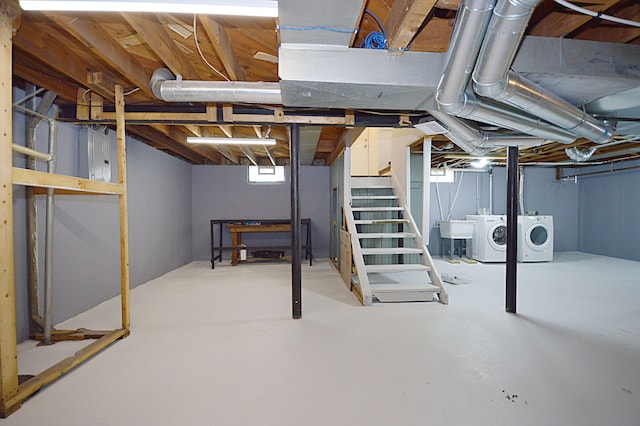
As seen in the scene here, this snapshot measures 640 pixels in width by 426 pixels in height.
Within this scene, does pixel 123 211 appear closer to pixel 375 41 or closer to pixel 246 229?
pixel 375 41

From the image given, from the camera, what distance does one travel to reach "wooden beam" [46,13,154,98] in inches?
69.2

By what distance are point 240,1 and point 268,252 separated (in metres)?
4.82

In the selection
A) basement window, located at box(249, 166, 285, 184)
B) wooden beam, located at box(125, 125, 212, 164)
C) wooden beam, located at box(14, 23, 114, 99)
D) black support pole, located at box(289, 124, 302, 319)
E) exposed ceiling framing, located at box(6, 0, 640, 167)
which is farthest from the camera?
basement window, located at box(249, 166, 285, 184)

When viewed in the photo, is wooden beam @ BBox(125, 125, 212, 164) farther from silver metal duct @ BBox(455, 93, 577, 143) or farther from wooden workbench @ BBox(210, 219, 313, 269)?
silver metal duct @ BBox(455, 93, 577, 143)

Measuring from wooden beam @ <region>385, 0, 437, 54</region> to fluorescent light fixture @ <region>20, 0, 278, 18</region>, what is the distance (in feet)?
2.19

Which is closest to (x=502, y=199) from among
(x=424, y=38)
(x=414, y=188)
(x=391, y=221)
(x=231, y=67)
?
(x=414, y=188)

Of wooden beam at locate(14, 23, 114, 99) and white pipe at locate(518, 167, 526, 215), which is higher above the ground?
wooden beam at locate(14, 23, 114, 99)

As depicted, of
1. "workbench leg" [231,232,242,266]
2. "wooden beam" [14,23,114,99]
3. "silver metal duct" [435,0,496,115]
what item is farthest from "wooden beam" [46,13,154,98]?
"workbench leg" [231,232,242,266]

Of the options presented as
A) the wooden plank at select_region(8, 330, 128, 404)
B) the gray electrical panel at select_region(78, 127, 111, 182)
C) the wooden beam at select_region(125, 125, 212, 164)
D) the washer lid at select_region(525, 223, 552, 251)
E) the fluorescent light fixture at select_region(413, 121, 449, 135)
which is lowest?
the wooden plank at select_region(8, 330, 128, 404)

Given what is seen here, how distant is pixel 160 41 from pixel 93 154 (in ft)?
6.29

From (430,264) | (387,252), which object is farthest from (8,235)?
(430,264)

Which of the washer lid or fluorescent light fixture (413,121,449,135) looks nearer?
fluorescent light fixture (413,121,449,135)

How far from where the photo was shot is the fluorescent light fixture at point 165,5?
1.34 metres

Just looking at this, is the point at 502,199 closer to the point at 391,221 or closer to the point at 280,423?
the point at 391,221
